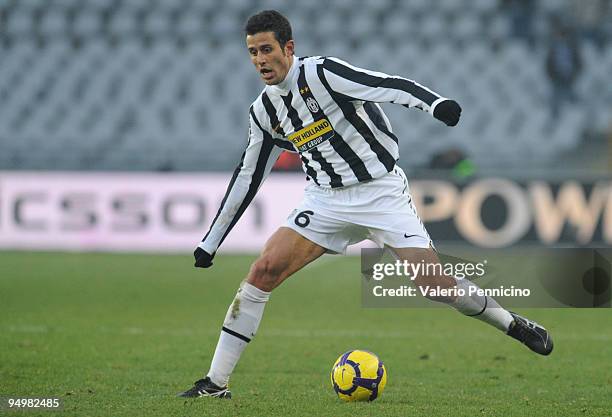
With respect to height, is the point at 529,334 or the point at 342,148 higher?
the point at 342,148

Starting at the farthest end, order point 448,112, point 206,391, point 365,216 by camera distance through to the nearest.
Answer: point 365,216 → point 206,391 → point 448,112

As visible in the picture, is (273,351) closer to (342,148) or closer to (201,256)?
(201,256)

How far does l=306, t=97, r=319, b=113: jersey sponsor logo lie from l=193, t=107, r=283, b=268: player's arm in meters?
0.35

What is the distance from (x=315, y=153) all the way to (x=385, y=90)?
1.96ft

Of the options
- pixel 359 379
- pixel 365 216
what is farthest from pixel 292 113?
pixel 359 379

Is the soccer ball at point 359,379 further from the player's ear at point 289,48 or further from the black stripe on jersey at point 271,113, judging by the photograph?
the player's ear at point 289,48

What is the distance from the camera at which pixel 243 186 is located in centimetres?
620

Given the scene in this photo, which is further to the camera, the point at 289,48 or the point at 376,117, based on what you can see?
the point at 376,117

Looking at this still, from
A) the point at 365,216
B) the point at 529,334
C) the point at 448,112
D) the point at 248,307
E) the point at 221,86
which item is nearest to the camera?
the point at 448,112

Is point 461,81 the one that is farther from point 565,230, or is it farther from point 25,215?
point 25,215

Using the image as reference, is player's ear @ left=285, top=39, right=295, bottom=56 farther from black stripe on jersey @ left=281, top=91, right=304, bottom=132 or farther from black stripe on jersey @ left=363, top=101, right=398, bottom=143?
black stripe on jersey @ left=363, top=101, right=398, bottom=143

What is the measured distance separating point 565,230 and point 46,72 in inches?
408

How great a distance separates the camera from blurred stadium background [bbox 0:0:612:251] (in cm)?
1520

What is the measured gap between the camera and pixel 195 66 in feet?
64.8
